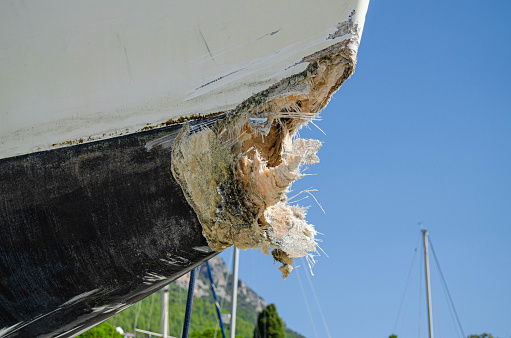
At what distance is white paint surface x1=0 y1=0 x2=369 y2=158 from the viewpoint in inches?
119

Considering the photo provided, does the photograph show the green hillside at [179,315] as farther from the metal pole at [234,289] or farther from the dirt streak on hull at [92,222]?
the dirt streak on hull at [92,222]

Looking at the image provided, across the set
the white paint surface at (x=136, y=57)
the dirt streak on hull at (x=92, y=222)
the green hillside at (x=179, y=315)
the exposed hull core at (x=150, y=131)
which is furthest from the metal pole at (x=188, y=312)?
the green hillside at (x=179, y=315)

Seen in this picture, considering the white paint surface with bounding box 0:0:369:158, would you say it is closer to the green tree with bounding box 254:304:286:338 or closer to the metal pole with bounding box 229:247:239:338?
the metal pole with bounding box 229:247:239:338

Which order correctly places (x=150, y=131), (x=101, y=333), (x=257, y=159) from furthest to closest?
(x=101, y=333) < (x=150, y=131) < (x=257, y=159)

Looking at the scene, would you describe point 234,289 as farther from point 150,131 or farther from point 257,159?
point 257,159

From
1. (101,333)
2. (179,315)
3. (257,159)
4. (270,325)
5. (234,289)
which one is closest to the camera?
(257,159)

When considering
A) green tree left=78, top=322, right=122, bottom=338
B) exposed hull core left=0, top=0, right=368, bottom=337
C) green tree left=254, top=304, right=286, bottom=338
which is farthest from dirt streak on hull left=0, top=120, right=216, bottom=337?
green tree left=254, top=304, right=286, bottom=338

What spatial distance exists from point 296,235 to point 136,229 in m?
0.90

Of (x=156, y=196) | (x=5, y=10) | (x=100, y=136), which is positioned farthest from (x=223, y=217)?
(x=5, y=10)

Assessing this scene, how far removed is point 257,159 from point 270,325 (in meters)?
16.9

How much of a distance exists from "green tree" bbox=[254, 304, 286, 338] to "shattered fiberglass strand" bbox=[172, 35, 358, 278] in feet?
53.5

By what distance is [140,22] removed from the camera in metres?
3.14

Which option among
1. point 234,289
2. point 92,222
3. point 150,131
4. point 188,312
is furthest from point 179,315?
point 150,131

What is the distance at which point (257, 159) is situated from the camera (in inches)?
120
